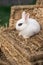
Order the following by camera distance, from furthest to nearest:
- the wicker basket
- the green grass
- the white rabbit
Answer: the green grass → the white rabbit → the wicker basket

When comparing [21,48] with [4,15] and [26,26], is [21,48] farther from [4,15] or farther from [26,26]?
[4,15]

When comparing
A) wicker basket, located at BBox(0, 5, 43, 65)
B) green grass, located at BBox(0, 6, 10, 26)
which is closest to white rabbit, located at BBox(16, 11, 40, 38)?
wicker basket, located at BBox(0, 5, 43, 65)

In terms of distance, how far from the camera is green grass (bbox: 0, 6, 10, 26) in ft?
12.1

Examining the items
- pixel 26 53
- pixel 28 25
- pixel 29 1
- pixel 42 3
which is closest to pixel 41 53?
pixel 26 53

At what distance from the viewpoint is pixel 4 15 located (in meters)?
3.88

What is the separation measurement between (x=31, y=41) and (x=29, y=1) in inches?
75.2

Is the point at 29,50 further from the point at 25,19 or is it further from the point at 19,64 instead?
the point at 25,19

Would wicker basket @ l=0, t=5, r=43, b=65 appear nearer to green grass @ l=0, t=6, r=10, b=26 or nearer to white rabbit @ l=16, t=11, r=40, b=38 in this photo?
white rabbit @ l=16, t=11, r=40, b=38

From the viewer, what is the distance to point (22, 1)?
4211 mm

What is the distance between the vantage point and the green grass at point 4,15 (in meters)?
3.70

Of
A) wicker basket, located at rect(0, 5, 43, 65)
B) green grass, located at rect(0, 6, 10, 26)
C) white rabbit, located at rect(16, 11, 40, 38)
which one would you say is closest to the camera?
wicker basket, located at rect(0, 5, 43, 65)

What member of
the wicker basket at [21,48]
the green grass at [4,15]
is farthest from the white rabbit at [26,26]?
the green grass at [4,15]

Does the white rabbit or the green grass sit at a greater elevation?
the white rabbit

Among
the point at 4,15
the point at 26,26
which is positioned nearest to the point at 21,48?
the point at 26,26
